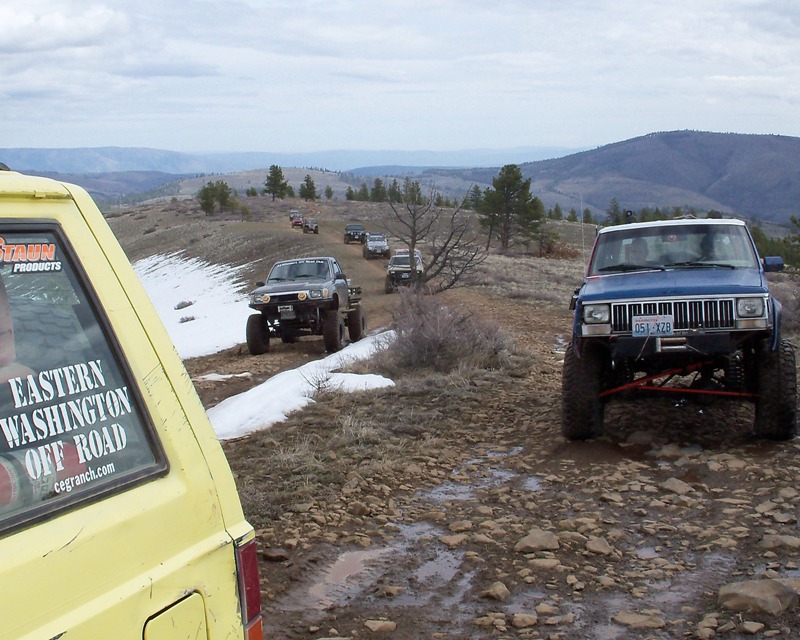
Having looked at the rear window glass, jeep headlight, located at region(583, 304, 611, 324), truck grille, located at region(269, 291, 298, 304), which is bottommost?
truck grille, located at region(269, 291, 298, 304)

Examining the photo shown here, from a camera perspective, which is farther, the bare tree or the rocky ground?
the bare tree

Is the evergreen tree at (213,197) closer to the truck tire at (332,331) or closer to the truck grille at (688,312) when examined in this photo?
the truck tire at (332,331)

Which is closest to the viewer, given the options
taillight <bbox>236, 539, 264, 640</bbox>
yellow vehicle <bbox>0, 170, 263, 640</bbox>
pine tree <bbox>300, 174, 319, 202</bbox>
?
yellow vehicle <bbox>0, 170, 263, 640</bbox>

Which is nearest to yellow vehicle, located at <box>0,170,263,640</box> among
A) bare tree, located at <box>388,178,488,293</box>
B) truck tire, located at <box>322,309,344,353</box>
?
bare tree, located at <box>388,178,488,293</box>

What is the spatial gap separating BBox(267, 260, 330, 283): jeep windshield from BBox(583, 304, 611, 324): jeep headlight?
962cm

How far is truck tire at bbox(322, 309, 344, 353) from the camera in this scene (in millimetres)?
15547

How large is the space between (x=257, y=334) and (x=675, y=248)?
901 cm

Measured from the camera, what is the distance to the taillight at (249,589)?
2111 mm

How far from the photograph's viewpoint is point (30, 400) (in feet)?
5.93

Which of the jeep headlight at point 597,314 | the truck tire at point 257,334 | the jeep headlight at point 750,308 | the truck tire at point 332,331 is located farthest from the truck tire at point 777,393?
the truck tire at point 257,334

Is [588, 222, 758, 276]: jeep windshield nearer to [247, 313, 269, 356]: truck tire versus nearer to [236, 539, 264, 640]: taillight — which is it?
[236, 539, 264, 640]: taillight

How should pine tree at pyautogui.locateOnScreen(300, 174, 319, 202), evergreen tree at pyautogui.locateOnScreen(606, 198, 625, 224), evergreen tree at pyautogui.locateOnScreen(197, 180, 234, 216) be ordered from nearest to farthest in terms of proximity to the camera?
1. evergreen tree at pyautogui.locateOnScreen(606, 198, 625, 224)
2. evergreen tree at pyautogui.locateOnScreen(197, 180, 234, 216)
3. pine tree at pyautogui.locateOnScreen(300, 174, 319, 202)

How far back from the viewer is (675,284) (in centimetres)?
725

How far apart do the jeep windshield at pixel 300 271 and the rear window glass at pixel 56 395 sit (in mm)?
14478
